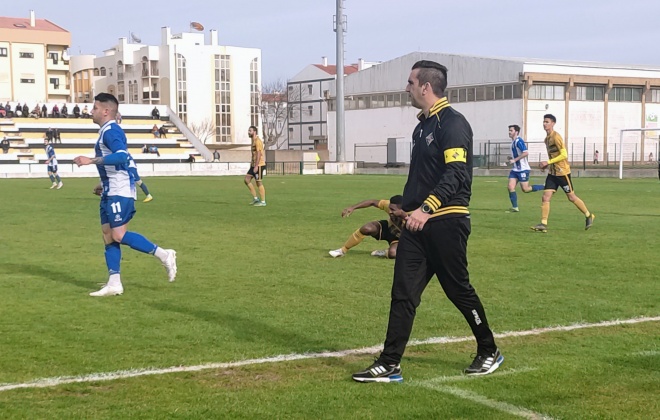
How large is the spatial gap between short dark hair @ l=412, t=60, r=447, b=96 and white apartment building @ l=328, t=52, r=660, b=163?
2247 inches

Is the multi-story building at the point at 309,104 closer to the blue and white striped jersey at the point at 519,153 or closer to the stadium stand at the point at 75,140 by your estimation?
the stadium stand at the point at 75,140

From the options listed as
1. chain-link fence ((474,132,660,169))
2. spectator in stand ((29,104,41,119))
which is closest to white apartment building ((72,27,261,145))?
spectator in stand ((29,104,41,119))

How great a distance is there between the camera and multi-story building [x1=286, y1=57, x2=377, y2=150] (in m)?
121

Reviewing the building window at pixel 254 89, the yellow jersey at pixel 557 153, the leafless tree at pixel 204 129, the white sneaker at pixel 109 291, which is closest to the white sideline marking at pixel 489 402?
the white sneaker at pixel 109 291

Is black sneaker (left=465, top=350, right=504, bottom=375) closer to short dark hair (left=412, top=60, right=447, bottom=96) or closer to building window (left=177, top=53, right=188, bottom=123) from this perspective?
short dark hair (left=412, top=60, right=447, bottom=96)

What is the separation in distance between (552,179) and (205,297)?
29.0 ft

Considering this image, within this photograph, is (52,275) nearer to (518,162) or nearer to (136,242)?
(136,242)

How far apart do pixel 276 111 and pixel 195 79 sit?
1682 centimetres

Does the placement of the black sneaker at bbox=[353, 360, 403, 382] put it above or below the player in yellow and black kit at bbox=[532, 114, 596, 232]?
below

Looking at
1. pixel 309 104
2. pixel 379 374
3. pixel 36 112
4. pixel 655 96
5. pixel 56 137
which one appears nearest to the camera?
pixel 379 374

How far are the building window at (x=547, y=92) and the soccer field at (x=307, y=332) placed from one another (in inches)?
2083

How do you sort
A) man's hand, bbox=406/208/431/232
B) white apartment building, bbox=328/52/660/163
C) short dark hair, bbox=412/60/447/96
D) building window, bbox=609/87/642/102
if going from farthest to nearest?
building window, bbox=609/87/642/102, white apartment building, bbox=328/52/660/163, short dark hair, bbox=412/60/447/96, man's hand, bbox=406/208/431/232

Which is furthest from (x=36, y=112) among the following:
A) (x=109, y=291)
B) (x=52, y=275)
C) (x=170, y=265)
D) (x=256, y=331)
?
(x=256, y=331)

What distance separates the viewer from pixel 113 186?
8.95m
